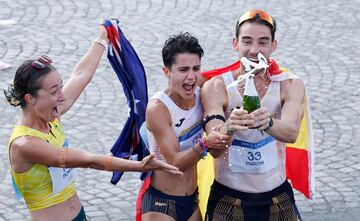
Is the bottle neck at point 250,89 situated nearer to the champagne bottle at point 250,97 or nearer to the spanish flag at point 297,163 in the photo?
the champagne bottle at point 250,97

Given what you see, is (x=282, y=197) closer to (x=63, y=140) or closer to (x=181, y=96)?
(x=181, y=96)

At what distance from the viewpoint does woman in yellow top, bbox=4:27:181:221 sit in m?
A: 5.52

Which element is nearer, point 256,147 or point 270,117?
point 270,117

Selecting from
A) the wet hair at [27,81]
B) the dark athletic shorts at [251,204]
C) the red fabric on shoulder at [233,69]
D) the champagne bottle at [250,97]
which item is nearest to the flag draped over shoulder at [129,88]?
the red fabric on shoulder at [233,69]

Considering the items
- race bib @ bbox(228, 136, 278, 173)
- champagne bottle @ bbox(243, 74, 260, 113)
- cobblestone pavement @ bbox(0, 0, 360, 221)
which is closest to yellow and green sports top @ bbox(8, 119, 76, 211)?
race bib @ bbox(228, 136, 278, 173)

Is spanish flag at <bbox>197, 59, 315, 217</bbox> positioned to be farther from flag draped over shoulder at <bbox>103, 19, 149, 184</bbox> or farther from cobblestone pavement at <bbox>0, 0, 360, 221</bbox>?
cobblestone pavement at <bbox>0, 0, 360, 221</bbox>

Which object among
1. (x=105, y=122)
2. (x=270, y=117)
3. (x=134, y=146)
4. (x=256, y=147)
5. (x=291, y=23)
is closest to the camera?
(x=270, y=117)

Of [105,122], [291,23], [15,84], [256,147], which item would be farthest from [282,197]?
[291,23]

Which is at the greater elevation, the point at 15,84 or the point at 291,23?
the point at 15,84

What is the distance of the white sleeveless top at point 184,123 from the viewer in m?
6.12

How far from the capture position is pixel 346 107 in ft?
33.8

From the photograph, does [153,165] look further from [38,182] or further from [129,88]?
[129,88]

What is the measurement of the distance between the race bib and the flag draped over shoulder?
0.84 meters

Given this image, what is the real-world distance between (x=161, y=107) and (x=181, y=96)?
0.51ft
